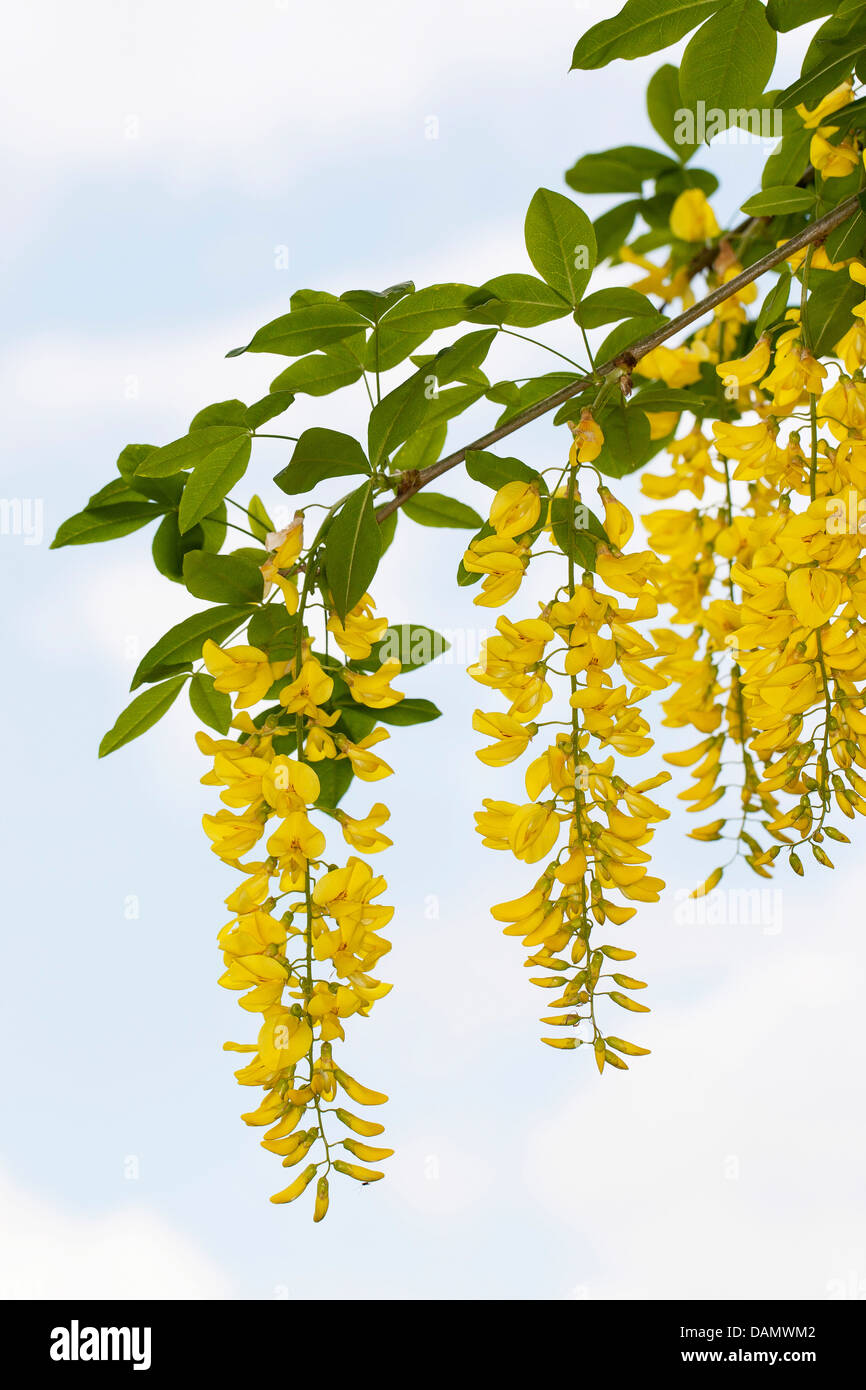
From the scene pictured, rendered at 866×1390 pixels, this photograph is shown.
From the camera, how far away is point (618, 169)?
4.33 ft

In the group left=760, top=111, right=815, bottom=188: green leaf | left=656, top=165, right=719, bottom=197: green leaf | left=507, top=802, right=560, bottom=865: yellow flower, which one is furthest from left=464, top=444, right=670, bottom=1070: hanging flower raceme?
left=656, top=165, right=719, bottom=197: green leaf

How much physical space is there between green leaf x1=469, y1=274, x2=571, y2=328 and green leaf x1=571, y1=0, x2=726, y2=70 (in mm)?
125

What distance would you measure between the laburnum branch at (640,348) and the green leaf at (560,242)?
53 millimetres

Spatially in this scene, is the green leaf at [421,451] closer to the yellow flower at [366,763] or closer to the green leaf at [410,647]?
the green leaf at [410,647]

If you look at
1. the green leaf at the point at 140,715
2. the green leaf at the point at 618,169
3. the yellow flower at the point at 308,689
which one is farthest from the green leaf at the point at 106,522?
the green leaf at the point at 618,169

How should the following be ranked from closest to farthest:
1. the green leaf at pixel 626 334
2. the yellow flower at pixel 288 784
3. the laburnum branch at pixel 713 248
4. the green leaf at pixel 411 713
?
the yellow flower at pixel 288 784, the green leaf at pixel 626 334, the green leaf at pixel 411 713, the laburnum branch at pixel 713 248

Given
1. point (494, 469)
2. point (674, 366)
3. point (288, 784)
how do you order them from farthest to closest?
1. point (674, 366)
2. point (494, 469)
3. point (288, 784)

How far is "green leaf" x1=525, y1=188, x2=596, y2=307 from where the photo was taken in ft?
2.53

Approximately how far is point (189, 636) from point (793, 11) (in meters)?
0.52

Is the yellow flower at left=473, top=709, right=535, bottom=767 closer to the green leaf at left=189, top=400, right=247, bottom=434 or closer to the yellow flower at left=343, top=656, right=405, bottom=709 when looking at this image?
the yellow flower at left=343, top=656, right=405, bottom=709

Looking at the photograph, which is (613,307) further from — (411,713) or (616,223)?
(616,223)

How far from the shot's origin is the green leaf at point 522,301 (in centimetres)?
78

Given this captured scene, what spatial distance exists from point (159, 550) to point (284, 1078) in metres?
0.39

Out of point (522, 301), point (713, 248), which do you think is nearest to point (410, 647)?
point (522, 301)
